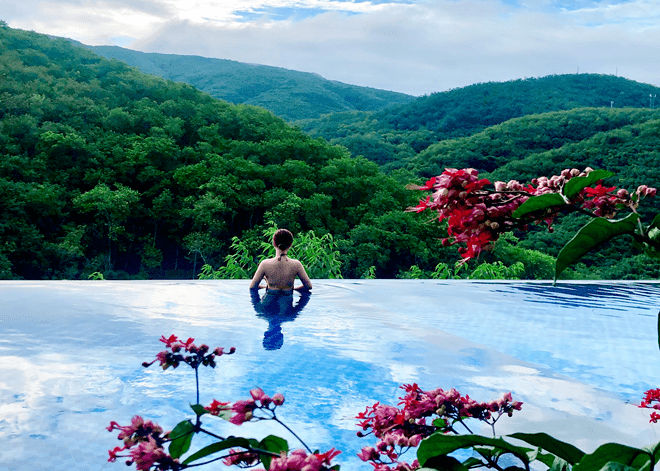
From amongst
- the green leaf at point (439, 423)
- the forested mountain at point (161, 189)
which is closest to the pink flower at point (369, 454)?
the green leaf at point (439, 423)

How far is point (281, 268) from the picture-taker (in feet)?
11.2

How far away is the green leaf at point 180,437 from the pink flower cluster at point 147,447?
13 millimetres

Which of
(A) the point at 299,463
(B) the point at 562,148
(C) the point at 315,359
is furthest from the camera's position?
(B) the point at 562,148

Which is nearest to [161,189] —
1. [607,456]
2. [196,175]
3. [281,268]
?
[196,175]

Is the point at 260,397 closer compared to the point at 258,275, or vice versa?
the point at 260,397

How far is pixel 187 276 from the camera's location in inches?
571

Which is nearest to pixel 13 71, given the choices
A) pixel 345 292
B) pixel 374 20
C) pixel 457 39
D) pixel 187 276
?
pixel 187 276

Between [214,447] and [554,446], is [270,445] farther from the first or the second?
[554,446]

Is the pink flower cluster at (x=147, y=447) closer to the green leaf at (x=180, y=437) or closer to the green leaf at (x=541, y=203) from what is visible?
the green leaf at (x=180, y=437)

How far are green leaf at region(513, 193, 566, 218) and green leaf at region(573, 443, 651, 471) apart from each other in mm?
272

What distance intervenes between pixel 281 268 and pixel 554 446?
2787mm

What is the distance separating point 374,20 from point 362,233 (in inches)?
245

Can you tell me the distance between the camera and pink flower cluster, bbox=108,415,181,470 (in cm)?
59

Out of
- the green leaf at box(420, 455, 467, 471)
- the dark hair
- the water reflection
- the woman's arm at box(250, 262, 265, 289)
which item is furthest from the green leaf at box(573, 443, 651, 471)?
the woman's arm at box(250, 262, 265, 289)
